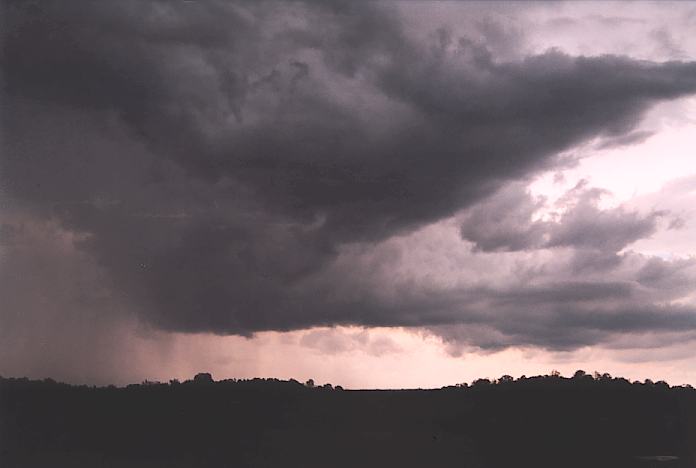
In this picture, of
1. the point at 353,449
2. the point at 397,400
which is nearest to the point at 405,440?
the point at 353,449

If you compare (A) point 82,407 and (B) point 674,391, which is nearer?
(A) point 82,407

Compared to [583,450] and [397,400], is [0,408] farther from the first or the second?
[583,450]

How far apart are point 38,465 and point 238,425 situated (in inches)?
1386

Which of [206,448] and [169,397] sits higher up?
[169,397]

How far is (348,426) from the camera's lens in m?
145

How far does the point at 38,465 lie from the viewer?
398 ft

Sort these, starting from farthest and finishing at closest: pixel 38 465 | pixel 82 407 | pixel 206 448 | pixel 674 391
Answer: pixel 674 391 → pixel 82 407 → pixel 206 448 → pixel 38 465

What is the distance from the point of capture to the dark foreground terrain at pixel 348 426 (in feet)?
420

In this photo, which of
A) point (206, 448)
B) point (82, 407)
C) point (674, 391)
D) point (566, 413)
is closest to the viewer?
point (206, 448)

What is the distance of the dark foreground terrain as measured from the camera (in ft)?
420

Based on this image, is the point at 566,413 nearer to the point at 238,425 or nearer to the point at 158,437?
the point at 238,425

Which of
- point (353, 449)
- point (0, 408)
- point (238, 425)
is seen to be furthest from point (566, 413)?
point (0, 408)

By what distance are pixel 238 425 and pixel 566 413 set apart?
5972 centimetres

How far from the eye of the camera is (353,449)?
133 m
